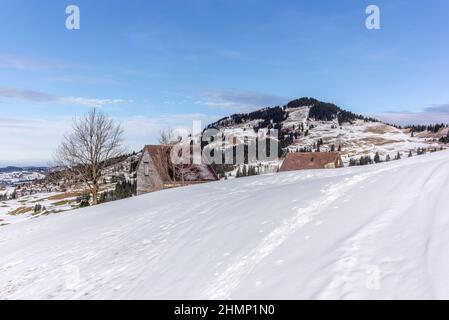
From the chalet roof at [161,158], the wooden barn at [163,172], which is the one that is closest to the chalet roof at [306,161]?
the wooden barn at [163,172]

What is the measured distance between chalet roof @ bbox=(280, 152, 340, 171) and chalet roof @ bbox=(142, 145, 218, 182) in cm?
2700

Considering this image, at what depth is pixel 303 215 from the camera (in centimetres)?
958

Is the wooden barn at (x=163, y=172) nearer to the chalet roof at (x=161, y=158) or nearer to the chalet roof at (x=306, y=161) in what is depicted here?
the chalet roof at (x=161, y=158)

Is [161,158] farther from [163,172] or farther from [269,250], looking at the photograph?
[269,250]

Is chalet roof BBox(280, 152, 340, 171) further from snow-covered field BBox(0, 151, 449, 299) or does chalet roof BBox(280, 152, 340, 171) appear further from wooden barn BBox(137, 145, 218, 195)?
snow-covered field BBox(0, 151, 449, 299)

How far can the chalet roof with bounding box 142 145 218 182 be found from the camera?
42.7 meters

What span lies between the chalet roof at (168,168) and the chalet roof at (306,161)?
27.0 meters

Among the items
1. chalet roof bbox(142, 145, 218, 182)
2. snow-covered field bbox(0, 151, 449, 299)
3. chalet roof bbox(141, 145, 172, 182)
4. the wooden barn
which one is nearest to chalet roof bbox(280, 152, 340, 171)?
the wooden barn

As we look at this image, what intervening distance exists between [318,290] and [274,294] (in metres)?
0.76

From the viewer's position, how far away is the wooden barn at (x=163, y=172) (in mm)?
42156

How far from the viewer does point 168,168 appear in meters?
43.4

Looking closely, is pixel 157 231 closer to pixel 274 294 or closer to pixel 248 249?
pixel 248 249

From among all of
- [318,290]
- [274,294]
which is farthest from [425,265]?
[274,294]

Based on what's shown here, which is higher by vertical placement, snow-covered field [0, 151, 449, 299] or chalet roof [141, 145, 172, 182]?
chalet roof [141, 145, 172, 182]
